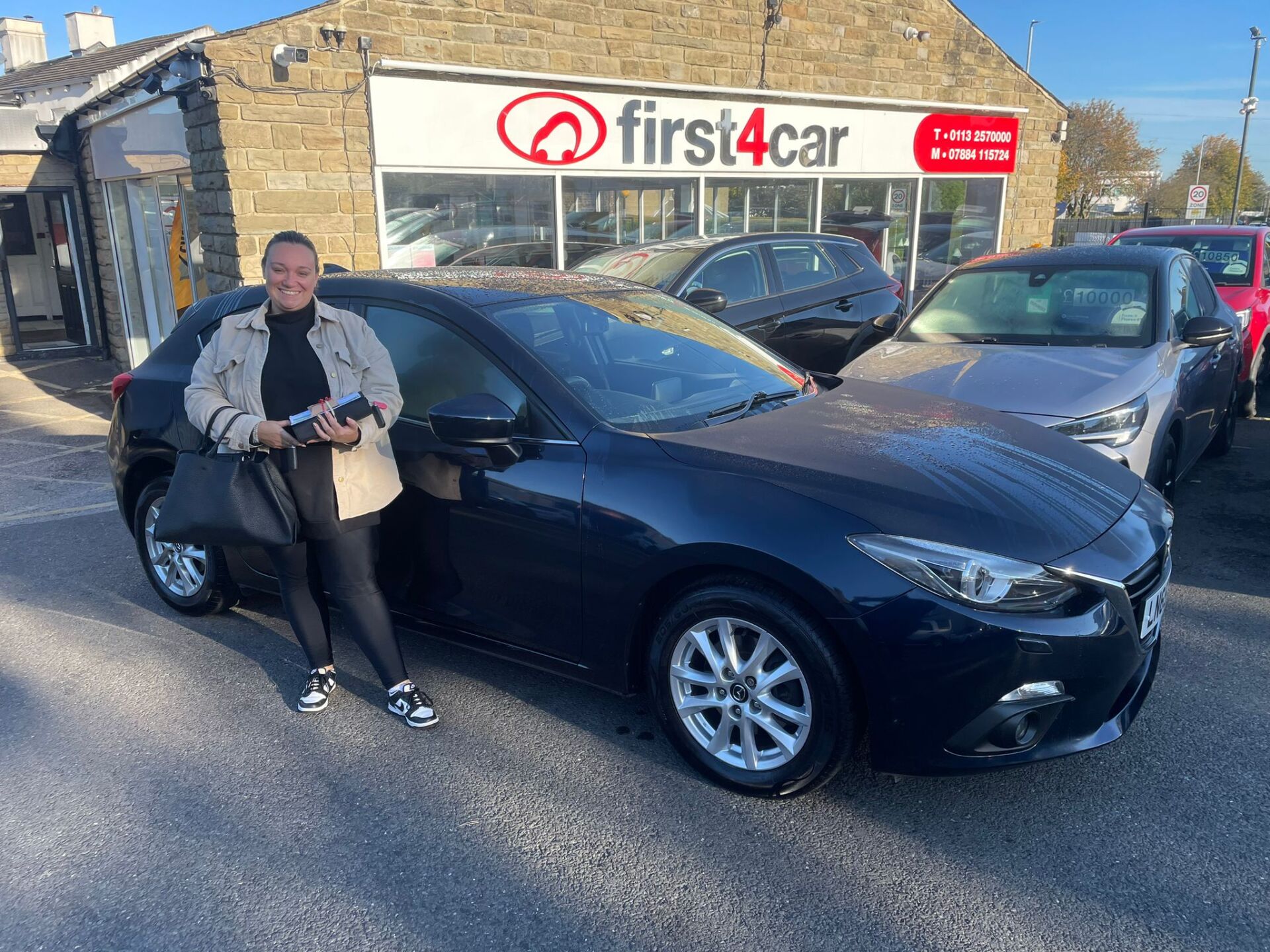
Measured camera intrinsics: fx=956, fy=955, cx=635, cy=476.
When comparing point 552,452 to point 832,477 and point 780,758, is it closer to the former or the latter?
point 832,477

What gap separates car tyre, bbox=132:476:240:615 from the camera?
14.4ft

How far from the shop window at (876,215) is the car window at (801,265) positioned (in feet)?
16.5

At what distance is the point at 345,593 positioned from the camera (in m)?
3.47

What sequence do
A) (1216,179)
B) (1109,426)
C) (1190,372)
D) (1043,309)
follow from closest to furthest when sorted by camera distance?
(1109,426) < (1190,372) < (1043,309) < (1216,179)

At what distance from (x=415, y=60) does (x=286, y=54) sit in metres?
1.32

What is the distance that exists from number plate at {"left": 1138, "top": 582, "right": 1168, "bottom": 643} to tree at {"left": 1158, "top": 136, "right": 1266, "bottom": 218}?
71.7 m

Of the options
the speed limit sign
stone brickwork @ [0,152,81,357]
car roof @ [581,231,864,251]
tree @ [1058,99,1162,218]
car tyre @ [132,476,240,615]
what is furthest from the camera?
tree @ [1058,99,1162,218]

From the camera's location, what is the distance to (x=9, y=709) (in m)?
3.72

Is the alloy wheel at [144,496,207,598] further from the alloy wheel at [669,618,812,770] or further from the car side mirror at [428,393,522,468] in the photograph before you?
the alloy wheel at [669,618,812,770]

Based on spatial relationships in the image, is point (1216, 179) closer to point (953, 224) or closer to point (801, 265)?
point (953, 224)

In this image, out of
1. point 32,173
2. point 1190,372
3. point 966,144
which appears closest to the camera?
point 1190,372

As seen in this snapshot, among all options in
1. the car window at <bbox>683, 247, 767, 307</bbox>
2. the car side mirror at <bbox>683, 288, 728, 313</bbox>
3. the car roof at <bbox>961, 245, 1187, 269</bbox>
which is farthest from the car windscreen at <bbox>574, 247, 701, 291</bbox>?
the car roof at <bbox>961, 245, 1187, 269</bbox>

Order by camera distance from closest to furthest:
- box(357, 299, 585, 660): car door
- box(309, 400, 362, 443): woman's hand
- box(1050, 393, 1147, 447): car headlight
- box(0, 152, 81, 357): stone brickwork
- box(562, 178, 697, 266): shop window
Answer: box(309, 400, 362, 443): woman's hand → box(357, 299, 585, 660): car door → box(1050, 393, 1147, 447): car headlight → box(562, 178, 697, 266): shop window → box(0, 152, 81, 357): stone brickwork

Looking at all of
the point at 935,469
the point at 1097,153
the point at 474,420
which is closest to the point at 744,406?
the point at 935,469
